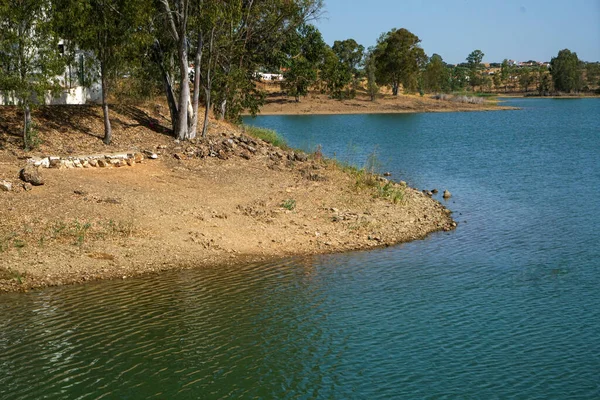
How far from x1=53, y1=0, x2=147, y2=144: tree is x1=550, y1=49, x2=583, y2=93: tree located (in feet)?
447

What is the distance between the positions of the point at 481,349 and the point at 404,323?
5.51 ft

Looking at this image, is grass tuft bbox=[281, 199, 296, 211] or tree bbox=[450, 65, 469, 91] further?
tree bbox=[450, 65, 469, 91]

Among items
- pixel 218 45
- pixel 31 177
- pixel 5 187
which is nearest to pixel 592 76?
pixel 218 45

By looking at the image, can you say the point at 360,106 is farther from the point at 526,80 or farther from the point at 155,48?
the point at 526,80

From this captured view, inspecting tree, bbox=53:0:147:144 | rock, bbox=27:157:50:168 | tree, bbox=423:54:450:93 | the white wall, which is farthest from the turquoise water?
tree, bbox=423:54:450:93

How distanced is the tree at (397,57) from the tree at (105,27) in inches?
3027

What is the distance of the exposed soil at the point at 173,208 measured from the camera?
1595 centimetres

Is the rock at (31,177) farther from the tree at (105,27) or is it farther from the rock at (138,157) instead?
the tree at (105,27)

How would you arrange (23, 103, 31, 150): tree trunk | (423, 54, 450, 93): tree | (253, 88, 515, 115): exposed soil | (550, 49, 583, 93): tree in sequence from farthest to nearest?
(550, 49, 583, 93): tree < (423, 54, 450, 93): tree < (253, 88, 515, 115): exposed soil < (23, 103, 31, 150): tree trunk

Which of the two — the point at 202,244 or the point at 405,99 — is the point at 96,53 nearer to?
the point at 202,244

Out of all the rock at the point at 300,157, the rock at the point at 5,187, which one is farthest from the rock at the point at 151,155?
the rock at the point at 5,187

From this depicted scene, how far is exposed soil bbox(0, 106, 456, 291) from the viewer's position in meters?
16.0

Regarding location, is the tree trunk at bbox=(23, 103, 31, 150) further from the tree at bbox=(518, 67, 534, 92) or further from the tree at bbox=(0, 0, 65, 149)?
the tree at bbox=(518, 67, 534, 92)

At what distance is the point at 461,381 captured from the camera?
10.8 meters
